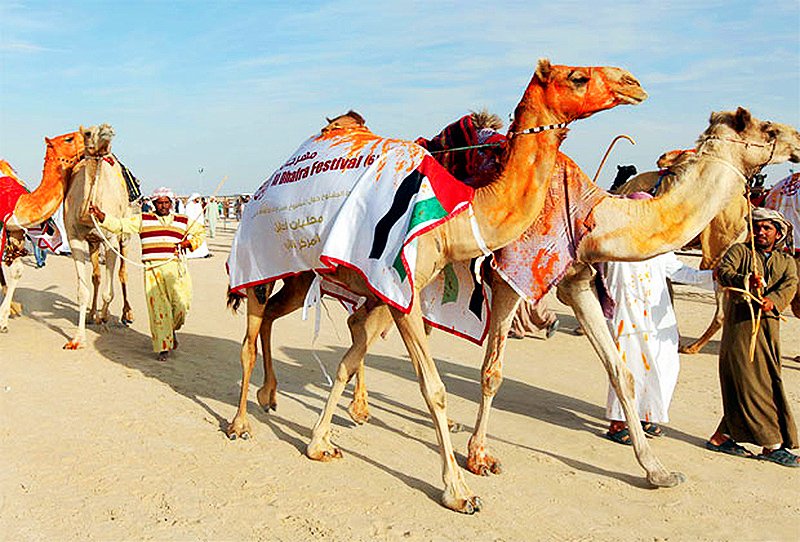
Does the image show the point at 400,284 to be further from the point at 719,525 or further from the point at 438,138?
the point at 719,525

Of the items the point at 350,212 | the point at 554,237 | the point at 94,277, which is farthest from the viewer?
the point at 94,277

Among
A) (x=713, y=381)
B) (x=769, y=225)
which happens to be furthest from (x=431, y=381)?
(x=713, y=381)

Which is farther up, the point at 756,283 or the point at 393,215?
the point at 393,215

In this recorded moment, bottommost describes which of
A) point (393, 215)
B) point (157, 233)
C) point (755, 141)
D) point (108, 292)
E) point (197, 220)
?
point (108, 292)

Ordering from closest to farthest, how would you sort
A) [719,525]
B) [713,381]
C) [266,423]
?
[719,525]
[266,423]
[713,381]

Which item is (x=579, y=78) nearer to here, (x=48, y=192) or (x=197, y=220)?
(x=197, y=220)

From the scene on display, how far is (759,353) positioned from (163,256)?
6.33 metres

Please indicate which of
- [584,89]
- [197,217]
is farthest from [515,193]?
[197,217]

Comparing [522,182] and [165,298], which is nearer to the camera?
[522,182]

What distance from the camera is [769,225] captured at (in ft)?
19.5

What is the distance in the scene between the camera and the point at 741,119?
4918 mm

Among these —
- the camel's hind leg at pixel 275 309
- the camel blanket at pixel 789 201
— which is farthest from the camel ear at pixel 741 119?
the camel blanket at pixel 789 201

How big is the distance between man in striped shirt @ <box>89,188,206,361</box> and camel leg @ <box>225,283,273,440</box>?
2.70 meters

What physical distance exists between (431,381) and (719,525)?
1.91m
